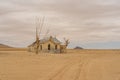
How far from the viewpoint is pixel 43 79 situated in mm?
13297

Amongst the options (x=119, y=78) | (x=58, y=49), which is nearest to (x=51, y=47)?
(x=58, y=49)

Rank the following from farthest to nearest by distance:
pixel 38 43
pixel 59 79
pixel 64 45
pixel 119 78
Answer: pixel 64 45, pixel 38 43, pixel 119 78, pixel 59 79

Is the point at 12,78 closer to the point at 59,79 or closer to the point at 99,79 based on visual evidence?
the point at 59,79

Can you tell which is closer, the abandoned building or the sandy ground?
the sandy ground

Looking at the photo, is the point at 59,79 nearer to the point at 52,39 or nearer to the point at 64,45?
the point at 52,39

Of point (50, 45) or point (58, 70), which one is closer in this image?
point (58, 70)

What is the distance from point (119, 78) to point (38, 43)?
46559 mm

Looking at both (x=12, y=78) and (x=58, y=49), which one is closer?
(x=12, y=78)

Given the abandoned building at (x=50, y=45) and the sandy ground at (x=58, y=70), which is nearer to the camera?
the sandy ground at (x=58, y=70)

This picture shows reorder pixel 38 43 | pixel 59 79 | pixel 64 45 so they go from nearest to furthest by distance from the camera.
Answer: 1. pixel 59 79
2. pixel 38 43
3. pixel 64 45

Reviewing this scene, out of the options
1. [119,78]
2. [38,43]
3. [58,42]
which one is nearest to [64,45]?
[58,42]

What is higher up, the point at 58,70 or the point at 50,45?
the point at 58,70

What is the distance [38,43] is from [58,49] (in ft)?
15.4

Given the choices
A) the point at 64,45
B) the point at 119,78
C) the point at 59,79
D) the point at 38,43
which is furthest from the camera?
the point at 64,45
